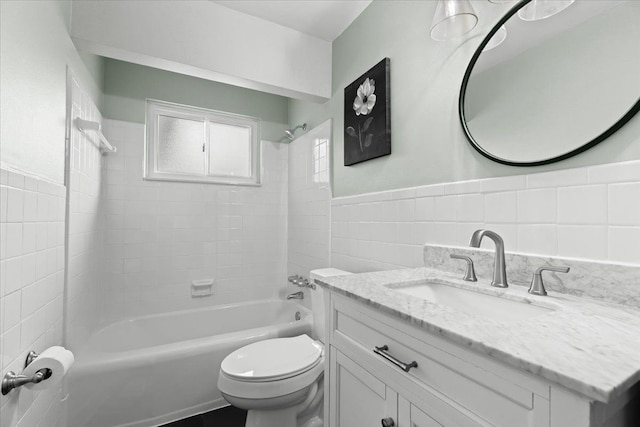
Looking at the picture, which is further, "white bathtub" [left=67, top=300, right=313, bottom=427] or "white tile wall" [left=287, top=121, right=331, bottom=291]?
"white tile wall" [left=287, top=121, right=331, bottom=291]

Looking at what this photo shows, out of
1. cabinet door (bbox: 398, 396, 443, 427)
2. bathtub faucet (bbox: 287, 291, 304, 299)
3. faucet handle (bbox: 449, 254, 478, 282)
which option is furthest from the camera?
bathtub faucet (bbox: 287, 291, 304, 299)

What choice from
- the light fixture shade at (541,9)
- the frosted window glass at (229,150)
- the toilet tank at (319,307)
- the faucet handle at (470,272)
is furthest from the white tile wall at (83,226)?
the light fixture shade at (541,9)

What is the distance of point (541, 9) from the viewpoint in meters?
1.00

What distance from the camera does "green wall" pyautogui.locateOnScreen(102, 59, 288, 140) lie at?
2311mm

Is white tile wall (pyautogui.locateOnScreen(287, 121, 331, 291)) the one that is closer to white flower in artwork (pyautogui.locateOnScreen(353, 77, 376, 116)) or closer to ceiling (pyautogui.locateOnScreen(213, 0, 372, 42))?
white flower in artwork (pyautogui.locateOnScreen(353, 77, 376, 116))

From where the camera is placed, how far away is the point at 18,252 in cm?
98

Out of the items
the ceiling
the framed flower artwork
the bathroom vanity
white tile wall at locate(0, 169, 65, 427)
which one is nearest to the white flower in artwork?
the framed flower artwork

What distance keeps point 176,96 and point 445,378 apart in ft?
9.20

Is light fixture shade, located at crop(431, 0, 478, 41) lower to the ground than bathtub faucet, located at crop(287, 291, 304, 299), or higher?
higher

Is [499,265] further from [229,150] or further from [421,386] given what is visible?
[229,150]

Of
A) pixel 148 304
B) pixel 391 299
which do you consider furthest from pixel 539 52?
pixel 148 304

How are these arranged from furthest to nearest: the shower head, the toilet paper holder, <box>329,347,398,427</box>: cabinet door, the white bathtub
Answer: the shower head → the white bathtub → the toilet paper holder → <box>329,347,398,427</box>: cabinet door

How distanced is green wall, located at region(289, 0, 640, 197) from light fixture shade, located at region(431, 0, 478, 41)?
47mm

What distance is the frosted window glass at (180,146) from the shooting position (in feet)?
8.29
